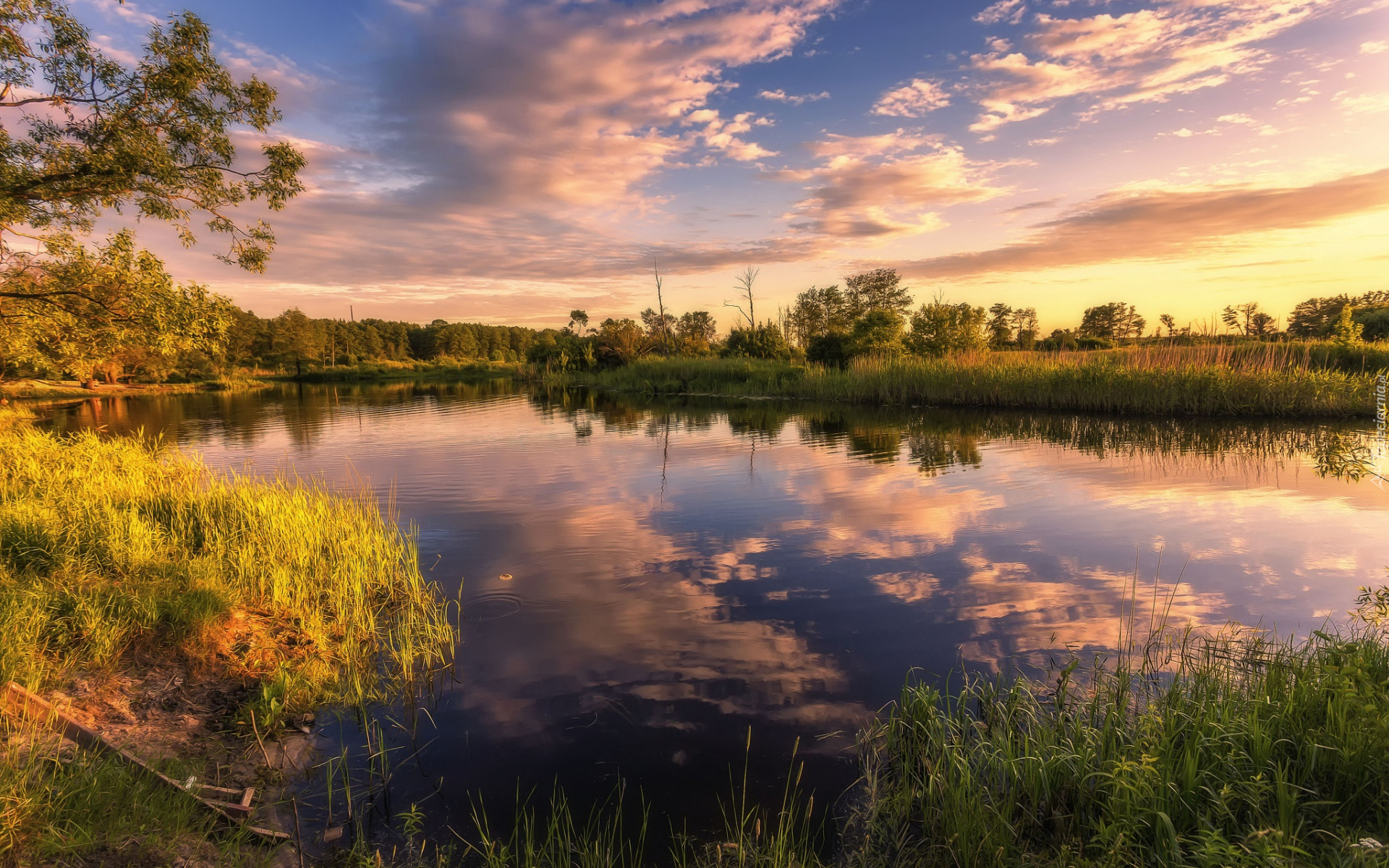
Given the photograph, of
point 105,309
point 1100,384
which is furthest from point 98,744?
point 1100,384

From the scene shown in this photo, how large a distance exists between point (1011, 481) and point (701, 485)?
742 centimetres

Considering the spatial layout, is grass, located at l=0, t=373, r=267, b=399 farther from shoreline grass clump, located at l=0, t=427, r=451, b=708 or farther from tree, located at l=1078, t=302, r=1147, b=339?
tree, located at l=1078, t=302, r=1147, b=339

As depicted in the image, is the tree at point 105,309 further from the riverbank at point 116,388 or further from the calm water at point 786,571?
the riverbank at point 116,388

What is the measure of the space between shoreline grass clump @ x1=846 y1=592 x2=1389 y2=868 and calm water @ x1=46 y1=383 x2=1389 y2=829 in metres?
0.69

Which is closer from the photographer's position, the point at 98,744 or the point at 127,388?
the point at 98,744

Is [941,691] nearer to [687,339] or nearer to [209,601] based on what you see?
[209,601]

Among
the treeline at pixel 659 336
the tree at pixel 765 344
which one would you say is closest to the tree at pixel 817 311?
the treeline at pixel 659 336

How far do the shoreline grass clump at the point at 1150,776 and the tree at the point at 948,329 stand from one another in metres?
38.7

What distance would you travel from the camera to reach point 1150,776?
11.5 feet

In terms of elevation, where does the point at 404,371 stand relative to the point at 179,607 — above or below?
above

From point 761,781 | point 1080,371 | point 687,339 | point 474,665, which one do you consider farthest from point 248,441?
point 687,339

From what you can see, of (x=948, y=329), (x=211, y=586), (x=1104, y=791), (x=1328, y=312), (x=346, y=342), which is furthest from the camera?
(x=346, y=342)

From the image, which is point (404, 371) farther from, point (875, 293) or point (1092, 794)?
point (1092, 794)

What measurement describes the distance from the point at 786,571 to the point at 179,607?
726 centimetres
